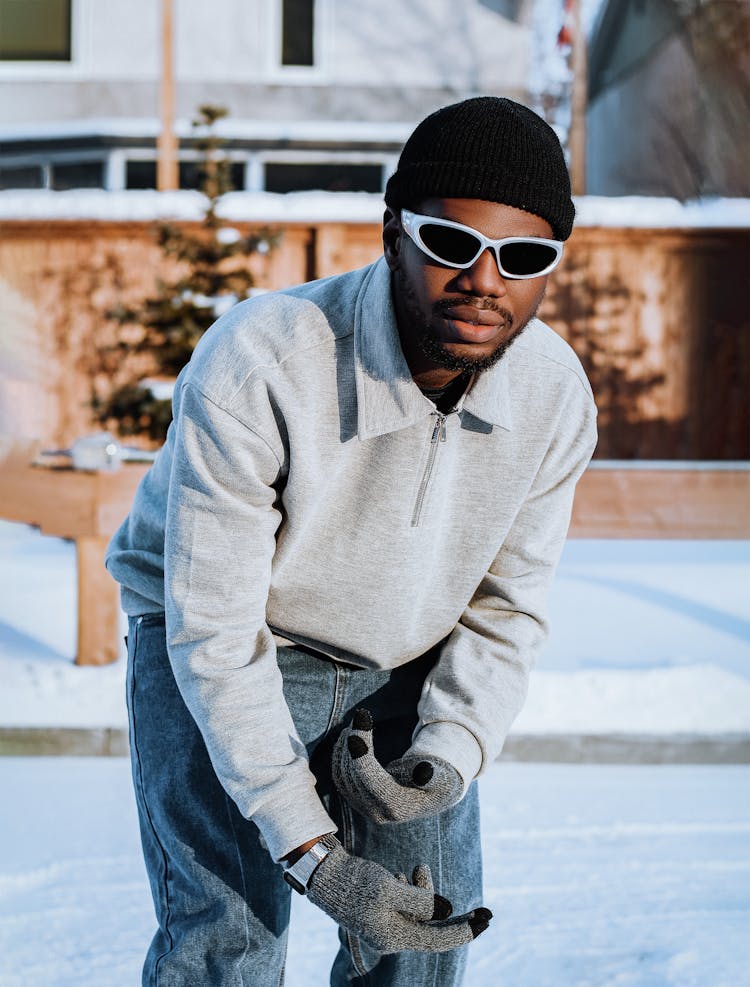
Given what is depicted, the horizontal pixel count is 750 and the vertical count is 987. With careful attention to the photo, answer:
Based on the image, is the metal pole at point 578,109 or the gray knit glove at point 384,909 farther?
the metal pole at point 578,109

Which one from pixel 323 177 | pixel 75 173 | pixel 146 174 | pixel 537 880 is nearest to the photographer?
pixel 537 880

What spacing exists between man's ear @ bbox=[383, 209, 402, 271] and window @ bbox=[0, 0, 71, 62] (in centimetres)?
1333

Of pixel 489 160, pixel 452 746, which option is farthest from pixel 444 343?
pixel 452 746

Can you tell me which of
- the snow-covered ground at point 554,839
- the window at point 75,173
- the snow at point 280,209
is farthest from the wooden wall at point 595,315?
the window at point 75,173

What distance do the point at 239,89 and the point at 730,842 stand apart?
12.2 m

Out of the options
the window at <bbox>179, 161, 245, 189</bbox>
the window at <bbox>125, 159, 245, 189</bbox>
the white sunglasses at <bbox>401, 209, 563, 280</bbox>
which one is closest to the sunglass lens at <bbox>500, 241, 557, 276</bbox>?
the white sunglasses at <bbox>401, 209, 563, 280</bbox>

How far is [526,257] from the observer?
1.51 metres

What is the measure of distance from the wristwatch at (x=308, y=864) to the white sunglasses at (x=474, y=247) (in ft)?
2.75

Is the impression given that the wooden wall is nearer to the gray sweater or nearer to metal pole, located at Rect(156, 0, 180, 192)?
metal pole, located at Rect(156, 0, 180, 192)

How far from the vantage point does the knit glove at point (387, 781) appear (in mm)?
1547

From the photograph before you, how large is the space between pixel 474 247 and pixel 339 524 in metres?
0.46

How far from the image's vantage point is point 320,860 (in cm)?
151

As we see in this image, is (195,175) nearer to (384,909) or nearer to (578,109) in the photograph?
(578,109)

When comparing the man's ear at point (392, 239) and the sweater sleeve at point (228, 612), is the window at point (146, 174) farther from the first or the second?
the sweater sleeve at point (228, 612)
